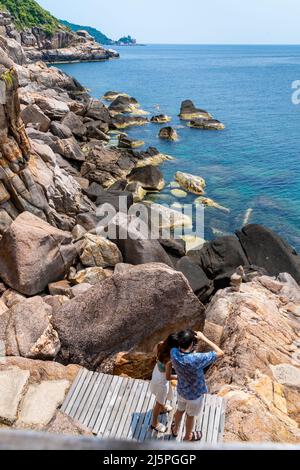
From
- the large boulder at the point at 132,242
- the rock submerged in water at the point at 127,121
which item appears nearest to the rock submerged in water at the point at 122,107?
the rock submerged in water at the point at 127,121

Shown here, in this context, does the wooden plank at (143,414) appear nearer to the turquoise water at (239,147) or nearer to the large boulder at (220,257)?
the large boulder at (220,257)

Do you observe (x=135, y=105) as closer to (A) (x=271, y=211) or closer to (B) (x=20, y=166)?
(A) (x=271, y=211)

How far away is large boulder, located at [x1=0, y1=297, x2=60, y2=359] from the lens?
10.6 m

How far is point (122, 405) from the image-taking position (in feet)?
Result: 28.3

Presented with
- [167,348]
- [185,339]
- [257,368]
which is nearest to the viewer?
[185,339]

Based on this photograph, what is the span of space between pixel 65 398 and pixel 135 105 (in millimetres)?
65215

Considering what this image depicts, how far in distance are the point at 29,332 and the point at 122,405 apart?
11.9 feet

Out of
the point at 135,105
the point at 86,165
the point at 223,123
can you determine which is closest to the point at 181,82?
the point at 135,105

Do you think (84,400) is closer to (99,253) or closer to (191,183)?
(99,253)

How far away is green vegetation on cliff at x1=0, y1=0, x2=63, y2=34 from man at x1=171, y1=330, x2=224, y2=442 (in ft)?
540

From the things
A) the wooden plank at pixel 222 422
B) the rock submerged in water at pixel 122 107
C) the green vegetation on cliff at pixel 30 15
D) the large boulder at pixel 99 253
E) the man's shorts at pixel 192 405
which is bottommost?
the rock submerged in water at pixel 122 107

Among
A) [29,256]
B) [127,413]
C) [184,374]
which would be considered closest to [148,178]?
[29,256]

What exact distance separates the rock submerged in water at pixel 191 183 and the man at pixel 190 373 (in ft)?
90.6

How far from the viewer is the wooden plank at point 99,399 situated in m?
8.30
